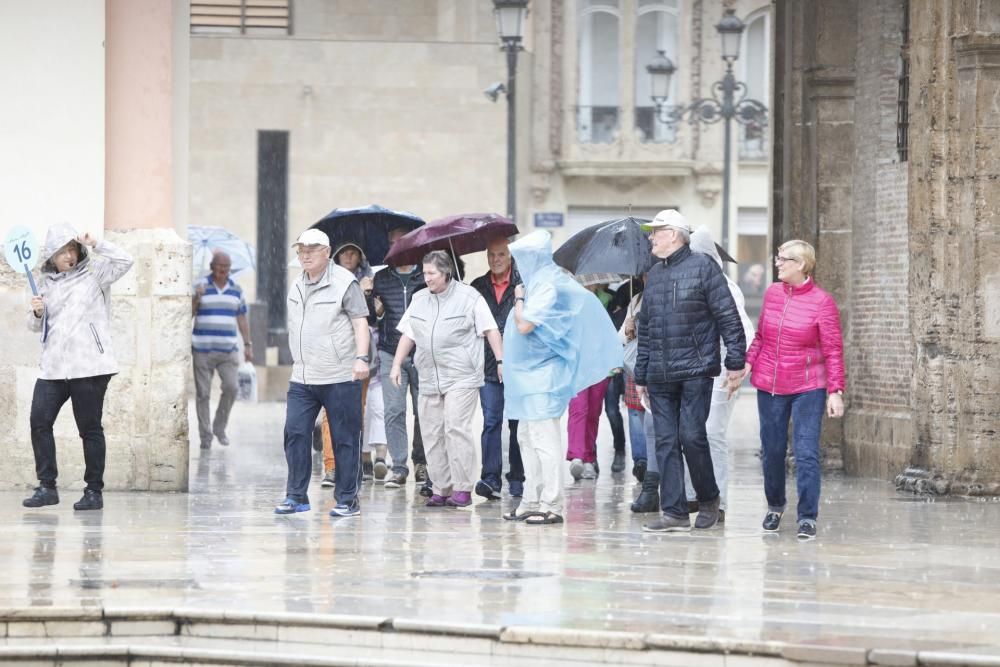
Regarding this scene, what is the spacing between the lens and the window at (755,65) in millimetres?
41906

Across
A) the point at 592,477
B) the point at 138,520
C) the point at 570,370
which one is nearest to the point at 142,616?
the point at 138,520

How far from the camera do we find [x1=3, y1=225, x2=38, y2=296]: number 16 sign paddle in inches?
523

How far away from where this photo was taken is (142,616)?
867cm

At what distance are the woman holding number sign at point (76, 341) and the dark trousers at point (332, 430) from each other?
3.86 ft

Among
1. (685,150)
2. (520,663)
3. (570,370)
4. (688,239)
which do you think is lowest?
(520,663)

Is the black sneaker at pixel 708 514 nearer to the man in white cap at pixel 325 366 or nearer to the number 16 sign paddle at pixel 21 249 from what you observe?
the man in white cap at pixel 325 366

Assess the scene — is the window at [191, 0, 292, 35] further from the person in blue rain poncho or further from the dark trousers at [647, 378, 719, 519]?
the dark trousers at [647, 378, 719, 519]

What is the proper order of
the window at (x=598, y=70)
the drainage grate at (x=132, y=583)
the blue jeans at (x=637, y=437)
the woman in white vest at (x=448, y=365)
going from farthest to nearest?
the window at (x=598, y=70) < the blue jeans at (x=637, y=437) < the woman in white vest at (x=448, y=365) < the drainage grate at (x=132, y=583)

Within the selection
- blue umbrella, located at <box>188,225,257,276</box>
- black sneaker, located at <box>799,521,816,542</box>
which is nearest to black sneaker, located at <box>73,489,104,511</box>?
black sneaker, located at <box>799,521,816,542</box>

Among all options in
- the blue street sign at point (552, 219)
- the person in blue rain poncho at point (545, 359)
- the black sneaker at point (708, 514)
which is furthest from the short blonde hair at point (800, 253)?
the blue street sign at point (552, 219)

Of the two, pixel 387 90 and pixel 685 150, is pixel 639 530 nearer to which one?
pixel 387 90

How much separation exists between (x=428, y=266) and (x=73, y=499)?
2.75 m

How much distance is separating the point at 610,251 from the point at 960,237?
8.00ft

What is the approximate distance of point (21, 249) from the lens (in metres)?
13.3
